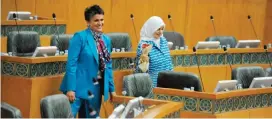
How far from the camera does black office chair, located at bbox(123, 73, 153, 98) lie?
5645 mm

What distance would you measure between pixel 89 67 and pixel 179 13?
5132 millimetres

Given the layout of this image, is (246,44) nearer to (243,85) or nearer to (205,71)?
(205,71)

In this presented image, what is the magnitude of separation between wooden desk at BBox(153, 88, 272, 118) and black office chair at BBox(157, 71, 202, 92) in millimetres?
138

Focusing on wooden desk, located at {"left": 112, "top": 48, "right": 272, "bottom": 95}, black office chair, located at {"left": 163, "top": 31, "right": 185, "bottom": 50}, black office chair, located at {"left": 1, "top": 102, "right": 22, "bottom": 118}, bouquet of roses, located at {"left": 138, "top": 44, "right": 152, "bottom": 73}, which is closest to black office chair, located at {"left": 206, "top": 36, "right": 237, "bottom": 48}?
black office chair, located at {"left": 163, "top": 31, "right": 185, "bottom": 50}

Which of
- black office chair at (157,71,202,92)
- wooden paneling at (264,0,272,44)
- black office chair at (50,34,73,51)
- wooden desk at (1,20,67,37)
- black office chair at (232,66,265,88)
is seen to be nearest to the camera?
black office chair at (157,71,202,92)

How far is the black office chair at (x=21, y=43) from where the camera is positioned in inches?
252

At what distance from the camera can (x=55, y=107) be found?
424 cm

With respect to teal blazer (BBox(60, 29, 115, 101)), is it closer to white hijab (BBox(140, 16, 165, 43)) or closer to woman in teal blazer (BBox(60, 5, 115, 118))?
woman in teal blazer (BBox(60, 5, 115, 118))

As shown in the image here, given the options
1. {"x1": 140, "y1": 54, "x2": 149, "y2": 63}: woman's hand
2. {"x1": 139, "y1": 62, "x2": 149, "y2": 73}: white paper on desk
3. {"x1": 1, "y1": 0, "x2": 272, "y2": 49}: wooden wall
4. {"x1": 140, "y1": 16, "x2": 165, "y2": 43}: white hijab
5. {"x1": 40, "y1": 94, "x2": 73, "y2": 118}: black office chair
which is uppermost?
{"x1": 1, "y1": 0, "x2": 272, "y2": 49}: wooden wall

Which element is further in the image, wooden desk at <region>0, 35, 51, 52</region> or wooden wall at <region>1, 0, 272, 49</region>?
wooden wall at <region>1, 0, 272, 49</region>

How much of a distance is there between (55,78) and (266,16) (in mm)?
6916

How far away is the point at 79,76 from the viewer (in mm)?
5449

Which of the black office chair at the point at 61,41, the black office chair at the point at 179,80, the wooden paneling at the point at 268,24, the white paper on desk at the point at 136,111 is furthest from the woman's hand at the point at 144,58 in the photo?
the wooden paneling at the point at 268,24

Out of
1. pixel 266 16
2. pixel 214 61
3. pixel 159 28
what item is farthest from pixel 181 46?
pixel 266 16
